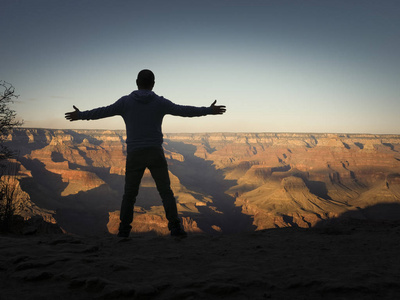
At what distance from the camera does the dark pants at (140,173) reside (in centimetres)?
412

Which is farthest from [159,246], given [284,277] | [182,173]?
[182,173]

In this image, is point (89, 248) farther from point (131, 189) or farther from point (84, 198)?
point (84, 198)

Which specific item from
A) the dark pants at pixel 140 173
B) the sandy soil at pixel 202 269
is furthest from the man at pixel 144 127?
the sandy soil at pixel 202 269

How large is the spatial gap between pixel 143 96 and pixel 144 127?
50 cm

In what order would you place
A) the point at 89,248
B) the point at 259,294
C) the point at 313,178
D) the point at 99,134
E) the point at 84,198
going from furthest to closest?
the point at 99,134 < the point at 313,178 < the point at 84,198 < the point at 89,248 < the point at 259,294

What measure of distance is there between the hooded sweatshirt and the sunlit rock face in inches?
658

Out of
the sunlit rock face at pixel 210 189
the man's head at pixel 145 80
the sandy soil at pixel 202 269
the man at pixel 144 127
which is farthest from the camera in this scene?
the sunlit rock face at pixel 210 189

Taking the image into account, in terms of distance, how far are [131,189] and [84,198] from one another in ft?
204

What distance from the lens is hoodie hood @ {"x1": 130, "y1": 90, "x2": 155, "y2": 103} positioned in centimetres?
412

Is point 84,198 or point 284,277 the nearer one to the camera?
point 284,277

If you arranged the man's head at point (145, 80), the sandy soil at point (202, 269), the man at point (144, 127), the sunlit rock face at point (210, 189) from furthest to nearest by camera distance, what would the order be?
the sunlit rock face at point (210, 189) → the man's head at point (145, 80) → the man at point (144, 127) → the sandy soil at point (202, 269)

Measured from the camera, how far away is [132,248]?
3395 mm

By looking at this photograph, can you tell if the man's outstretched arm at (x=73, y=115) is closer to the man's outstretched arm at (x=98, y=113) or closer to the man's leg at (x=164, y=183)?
the man's outstretched arm at (x=98, y=113)

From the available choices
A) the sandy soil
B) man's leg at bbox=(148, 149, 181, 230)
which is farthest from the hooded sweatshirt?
the sandy soil
